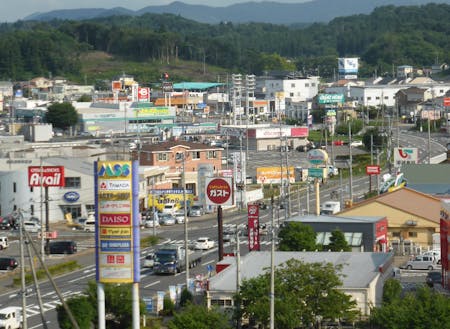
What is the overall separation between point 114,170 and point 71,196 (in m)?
17.9

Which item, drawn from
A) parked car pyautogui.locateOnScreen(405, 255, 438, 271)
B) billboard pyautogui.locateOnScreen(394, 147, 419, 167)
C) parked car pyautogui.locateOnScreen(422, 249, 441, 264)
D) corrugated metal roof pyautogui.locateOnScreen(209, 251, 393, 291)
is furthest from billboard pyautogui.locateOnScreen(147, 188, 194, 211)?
corrugated metal roof pyautogui.locateOnScreen(209, 251, 393, 291)

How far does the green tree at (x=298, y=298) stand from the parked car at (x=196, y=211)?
50.4ft

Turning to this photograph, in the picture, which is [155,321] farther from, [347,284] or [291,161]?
[291,161]

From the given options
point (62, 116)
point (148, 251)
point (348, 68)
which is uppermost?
point (348, 68)

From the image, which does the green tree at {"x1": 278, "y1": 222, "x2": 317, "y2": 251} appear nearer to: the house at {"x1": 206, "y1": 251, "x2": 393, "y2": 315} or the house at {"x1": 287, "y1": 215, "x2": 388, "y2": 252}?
the house at {"x1": 287, "y1": 215, "x2": 388, "y2": 252}

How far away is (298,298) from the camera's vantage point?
1777 cm

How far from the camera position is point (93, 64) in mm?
107062

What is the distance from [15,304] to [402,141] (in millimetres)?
36825

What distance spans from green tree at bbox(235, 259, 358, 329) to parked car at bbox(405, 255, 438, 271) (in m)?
5.81

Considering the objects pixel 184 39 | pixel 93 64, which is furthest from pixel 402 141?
pixel 184 39

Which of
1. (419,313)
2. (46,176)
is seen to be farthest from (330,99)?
(419,313)

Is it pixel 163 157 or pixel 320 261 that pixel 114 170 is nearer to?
pixel 320 261

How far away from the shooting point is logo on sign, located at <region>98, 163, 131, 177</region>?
14.6 metres

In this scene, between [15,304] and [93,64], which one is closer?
[15,304]
